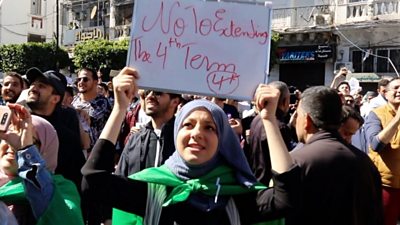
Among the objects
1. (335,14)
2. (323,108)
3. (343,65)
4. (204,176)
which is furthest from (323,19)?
(204,176)

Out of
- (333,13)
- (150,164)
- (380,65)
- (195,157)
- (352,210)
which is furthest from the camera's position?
(333,13)

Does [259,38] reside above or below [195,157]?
above

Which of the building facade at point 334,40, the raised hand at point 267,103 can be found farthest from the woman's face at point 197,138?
the building facade at point 334,40

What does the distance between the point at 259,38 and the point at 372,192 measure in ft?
3.20

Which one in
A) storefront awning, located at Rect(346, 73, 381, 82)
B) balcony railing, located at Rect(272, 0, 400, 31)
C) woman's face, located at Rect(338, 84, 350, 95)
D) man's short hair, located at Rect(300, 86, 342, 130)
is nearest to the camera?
man's short hair, located at Rect(300, 86, 342, 130)

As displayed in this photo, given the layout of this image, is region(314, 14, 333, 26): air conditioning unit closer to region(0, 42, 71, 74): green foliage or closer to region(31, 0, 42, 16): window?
region(0, 42, 71, 74): green foliage

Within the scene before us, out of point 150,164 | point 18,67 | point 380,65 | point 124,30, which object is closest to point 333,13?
point 380,65

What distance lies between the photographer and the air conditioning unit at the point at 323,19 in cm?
2166

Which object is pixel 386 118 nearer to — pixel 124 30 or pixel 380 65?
pixel 380 65

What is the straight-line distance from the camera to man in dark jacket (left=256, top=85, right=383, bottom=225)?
282 cm

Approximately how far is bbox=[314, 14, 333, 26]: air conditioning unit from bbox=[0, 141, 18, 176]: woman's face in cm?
2003

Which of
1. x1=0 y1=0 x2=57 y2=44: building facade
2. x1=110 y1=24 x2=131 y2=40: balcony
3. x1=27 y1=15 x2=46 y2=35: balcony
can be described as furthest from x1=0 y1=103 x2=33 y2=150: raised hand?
x1=27 y1=15 x2=46 y2=35: balcony

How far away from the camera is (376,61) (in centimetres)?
2002

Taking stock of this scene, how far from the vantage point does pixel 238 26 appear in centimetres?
279
